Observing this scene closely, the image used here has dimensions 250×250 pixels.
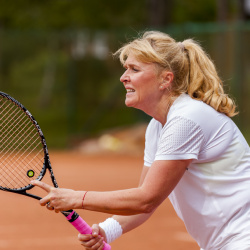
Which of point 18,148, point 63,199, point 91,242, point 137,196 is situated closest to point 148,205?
point 137,196

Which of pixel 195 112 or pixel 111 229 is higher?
pixel 195 112

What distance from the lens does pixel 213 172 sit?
9.89ft

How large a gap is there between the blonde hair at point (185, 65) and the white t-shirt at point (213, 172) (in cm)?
5

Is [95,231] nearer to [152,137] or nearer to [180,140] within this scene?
[152,137]

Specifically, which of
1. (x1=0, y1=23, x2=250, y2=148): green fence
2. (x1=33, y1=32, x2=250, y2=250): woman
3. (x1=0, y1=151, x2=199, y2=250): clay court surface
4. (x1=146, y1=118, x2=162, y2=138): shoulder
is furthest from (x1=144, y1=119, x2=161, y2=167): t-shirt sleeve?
(x1=0, y1=23, x2=250, y2=148): green fence

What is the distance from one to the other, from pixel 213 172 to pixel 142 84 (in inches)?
19.0

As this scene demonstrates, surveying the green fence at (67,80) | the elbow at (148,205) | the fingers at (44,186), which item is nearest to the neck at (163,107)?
the elbow at (148,205)

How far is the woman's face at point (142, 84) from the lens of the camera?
121 inches

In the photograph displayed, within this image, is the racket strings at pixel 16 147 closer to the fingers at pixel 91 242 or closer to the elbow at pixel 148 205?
the fingers at pixel 91 242

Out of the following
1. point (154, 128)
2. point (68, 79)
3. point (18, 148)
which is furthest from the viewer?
point (68, 79)

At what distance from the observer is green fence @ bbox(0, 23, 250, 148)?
17.6m

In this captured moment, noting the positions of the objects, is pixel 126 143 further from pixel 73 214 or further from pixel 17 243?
pixel 73 214

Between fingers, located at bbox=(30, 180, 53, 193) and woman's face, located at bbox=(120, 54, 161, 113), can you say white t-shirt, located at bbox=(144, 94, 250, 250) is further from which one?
fingers, located at bbox=(30, 180, 53, 193)

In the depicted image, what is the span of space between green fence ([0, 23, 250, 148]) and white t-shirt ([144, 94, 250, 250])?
14.2 meters
